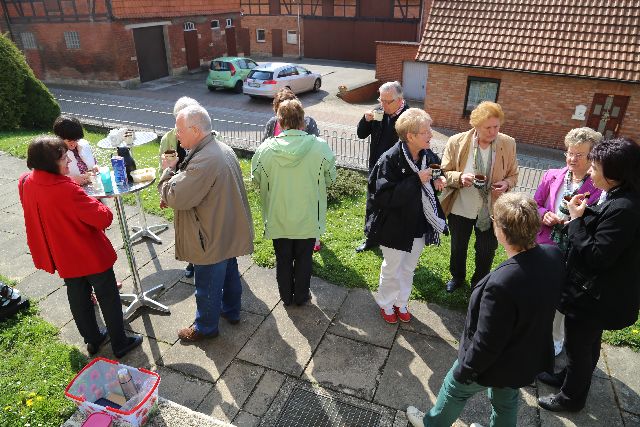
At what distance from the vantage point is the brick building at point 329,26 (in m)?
28.8

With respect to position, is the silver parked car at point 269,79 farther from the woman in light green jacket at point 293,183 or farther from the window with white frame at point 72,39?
the woman in light green jacket at point 293,183

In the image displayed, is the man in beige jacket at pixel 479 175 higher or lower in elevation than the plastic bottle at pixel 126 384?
higher

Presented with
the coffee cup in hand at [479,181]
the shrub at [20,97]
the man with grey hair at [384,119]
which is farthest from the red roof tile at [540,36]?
the shrub at [20,97]

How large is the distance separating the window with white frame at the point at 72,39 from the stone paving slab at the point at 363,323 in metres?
21.0

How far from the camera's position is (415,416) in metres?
3.40

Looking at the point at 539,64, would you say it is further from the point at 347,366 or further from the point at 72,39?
the point at 72,39

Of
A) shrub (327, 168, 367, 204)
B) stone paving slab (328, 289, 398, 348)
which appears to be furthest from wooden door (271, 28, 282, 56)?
stone paving slab (328, 289, 398, 348)

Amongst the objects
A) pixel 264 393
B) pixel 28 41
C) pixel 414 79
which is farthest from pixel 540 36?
pixel 28 41

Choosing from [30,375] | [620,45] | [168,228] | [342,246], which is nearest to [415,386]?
[342,246]

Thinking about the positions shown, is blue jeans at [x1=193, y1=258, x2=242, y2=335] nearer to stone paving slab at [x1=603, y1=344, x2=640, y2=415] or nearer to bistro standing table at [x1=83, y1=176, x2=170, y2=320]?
bistro standing table at [x1=83, y1=176, x2=170, y2=320]

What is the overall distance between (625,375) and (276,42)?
107ft

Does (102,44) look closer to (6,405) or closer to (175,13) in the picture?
(175,13)

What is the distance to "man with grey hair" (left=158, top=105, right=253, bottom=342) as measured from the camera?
3572mm

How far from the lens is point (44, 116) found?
12.5 metres
